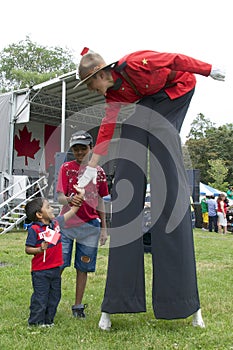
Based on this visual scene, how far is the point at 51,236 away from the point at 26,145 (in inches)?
722

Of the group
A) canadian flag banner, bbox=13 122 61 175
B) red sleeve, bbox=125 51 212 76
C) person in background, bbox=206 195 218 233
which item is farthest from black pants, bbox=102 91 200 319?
canadian flag banner, bbox=13 122 61 175

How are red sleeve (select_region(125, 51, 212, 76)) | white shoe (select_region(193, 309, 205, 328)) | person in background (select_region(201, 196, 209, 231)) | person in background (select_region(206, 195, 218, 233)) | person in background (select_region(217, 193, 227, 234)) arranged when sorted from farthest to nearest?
person in background (select_region(201, 196, 209, 231)) < person in background (select_region(206, 195, 218, 233)) < person in background (select_region(217, 193, 227, 234)) < white shoe (select_region(193, 309, 205, 328)) < red sleeve (select_region(125, 51, 212, 76))

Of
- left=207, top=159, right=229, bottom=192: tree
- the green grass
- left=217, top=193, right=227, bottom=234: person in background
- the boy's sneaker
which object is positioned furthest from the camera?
left=207, top=159, right=229, bottom=192: tree

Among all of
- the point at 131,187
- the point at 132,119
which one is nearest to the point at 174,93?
the point at 132,119

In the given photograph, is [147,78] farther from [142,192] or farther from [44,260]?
[44,260]

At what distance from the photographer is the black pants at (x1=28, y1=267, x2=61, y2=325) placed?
3.12 metres

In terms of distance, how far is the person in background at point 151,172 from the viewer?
290cm

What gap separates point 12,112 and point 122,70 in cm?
1311

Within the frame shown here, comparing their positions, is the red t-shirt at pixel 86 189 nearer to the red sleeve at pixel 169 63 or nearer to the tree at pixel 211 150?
the red sleeve at pixel 169 63

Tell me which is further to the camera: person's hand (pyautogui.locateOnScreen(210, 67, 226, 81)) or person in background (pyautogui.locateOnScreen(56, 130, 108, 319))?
person in background (pyautogui.locateOnScreen(56, 130, 108, 319))

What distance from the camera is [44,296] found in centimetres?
313

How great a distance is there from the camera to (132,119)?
10.3 feet

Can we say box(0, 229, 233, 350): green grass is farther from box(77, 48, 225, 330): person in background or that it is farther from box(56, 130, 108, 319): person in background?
box(56, 130, 108, 319): person in background

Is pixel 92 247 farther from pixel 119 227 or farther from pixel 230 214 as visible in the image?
pixel 230 214
